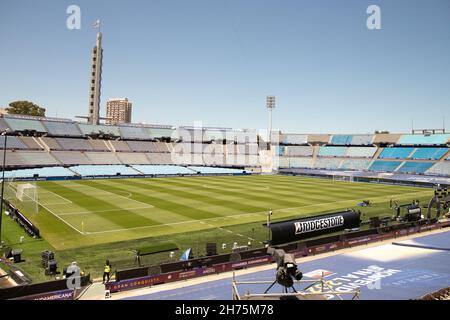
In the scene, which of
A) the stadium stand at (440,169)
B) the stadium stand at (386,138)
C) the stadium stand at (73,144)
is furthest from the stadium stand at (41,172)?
the stadium stand at (386,138)

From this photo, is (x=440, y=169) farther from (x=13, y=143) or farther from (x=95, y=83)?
(x=95, y=83)

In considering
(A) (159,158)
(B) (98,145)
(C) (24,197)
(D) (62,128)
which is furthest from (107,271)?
(D) (62,128)

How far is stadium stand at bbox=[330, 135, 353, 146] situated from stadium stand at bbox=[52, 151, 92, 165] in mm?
79943

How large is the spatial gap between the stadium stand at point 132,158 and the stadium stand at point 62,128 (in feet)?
44.3

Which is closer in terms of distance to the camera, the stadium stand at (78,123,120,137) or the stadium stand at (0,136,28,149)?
the stadium stand at (0,136,28,149)

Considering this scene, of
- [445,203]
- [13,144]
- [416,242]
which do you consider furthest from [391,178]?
[13,144]

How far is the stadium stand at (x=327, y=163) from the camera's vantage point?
108 m

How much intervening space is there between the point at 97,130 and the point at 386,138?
88809 millimetres

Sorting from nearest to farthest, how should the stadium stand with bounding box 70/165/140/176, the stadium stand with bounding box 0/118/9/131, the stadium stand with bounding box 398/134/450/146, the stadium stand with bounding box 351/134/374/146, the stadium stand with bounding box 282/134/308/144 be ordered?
the stadium stand with bounding box 70/165/140/176, the stadium stand with bounding box 0/118/9/131, the stadium stand with bounding box 398/134/450/146, the stadium stand with bounding box 351/134/374/146, the stadium stand with bounding box 282/134/308/144

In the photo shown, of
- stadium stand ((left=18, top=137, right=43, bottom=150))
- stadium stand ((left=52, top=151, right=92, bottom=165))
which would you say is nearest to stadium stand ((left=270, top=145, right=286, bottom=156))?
stadium stand ((left=52, top=151, right=92, bottom=165))

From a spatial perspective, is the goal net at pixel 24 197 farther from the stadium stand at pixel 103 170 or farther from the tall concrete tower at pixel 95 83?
the tall concrete tower at pixel 95 83

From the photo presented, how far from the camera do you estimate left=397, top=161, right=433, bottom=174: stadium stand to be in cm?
8712

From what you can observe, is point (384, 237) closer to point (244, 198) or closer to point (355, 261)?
point (355, 261)

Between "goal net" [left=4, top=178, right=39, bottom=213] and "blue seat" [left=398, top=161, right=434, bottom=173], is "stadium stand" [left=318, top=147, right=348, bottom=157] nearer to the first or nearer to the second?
"blue seat" [left=398, top=161, right=434, bottom=173]
